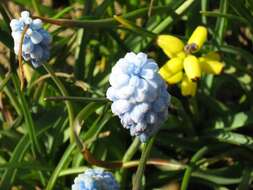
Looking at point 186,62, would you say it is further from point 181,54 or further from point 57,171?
point 57,171

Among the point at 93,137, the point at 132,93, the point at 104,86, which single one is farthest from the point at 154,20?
the point at 132,93

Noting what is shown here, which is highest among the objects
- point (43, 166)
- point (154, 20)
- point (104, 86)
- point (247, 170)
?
point (154, 20)

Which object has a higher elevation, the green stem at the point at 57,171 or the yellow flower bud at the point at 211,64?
the yellow flower bud at the point at 211,64

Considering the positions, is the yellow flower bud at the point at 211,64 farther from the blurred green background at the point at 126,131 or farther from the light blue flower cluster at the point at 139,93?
the light blue flower cluster at the point at 139,93

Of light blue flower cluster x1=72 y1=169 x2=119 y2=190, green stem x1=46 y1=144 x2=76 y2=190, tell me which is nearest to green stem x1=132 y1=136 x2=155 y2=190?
light blue flower cluster x1=72 y1=169 x2=119 y2=190

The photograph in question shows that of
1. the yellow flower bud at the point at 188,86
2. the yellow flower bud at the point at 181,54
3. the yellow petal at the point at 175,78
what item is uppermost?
the yellow flower bud at the point at 181,54

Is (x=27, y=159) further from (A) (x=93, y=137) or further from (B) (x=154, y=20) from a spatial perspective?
(B) (x=154, y=20)

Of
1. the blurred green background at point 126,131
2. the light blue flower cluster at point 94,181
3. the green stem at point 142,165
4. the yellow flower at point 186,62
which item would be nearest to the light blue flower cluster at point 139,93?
the green stem at point 142,165
